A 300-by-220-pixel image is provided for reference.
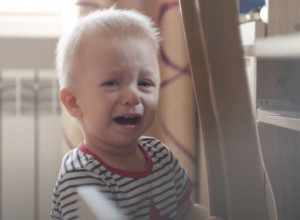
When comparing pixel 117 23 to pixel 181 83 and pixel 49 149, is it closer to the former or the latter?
pixel 181 83

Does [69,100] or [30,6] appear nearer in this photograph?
[69,100]

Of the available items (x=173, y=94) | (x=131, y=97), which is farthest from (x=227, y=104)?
(x=173, y=94)

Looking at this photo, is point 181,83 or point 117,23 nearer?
point 117,23

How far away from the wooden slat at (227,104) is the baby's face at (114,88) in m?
0.09

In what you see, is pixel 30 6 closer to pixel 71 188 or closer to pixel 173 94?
pixel 173 94

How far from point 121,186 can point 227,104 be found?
0.17m

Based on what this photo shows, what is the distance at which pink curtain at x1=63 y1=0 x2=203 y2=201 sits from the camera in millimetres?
692

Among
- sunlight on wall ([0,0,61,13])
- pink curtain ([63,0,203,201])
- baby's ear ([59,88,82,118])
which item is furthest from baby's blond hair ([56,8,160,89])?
sunlight on wall ([0,0,61,13])

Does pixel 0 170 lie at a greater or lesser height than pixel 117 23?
lesser

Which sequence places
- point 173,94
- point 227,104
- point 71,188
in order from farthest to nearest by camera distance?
1. point 173,94
2. point 71,188
3. point 227,104

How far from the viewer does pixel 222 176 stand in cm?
30

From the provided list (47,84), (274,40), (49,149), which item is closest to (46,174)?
(49,149)

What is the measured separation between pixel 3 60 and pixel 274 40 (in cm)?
53

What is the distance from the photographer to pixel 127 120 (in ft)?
1.28
